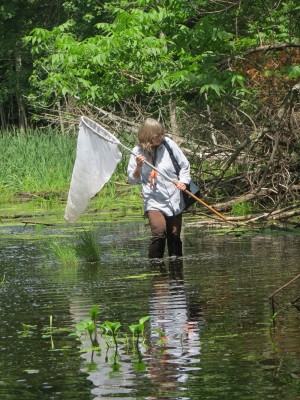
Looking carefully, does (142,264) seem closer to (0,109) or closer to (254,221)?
(254,221)

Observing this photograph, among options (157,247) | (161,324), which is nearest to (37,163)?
(157,247)

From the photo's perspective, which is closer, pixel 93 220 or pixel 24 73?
pixel 93 220

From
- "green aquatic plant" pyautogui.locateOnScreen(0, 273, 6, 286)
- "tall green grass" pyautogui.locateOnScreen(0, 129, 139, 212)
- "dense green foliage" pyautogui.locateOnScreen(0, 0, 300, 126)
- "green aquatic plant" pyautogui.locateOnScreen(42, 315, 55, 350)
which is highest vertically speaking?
"dense green foliage" pyautogui.locateOnScreen(0, 0, 300, 126)

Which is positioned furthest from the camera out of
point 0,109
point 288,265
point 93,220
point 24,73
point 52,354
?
point 0,109

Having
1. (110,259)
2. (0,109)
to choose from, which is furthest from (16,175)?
(0,109)

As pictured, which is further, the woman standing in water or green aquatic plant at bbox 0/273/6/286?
the woman standing in water

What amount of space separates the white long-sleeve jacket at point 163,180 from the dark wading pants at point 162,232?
85 millimetres

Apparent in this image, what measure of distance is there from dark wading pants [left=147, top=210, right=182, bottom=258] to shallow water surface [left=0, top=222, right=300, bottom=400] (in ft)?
0.55

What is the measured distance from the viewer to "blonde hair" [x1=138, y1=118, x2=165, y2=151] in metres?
11.6

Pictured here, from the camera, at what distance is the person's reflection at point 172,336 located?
6012 mm

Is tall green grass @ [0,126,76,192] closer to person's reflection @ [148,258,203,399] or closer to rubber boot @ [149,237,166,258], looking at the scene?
rubber boot @ [149,237,166,258]

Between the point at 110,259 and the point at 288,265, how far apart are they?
7.76ft

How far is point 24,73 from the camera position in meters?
46.3

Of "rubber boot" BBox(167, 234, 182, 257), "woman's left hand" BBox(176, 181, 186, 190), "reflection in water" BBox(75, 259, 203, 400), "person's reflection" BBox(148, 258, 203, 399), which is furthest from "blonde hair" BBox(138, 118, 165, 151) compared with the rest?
"reflection in water" BBox(75, 259, 203, 400)
